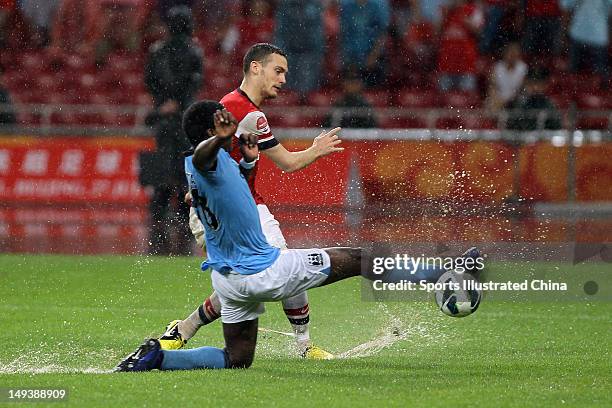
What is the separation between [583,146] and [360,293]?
526 cm

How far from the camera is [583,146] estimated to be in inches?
619

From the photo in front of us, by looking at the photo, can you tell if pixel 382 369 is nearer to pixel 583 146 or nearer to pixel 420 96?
pixel 583 146

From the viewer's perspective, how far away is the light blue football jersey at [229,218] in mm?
7191

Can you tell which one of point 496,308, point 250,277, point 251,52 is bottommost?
point 496,308

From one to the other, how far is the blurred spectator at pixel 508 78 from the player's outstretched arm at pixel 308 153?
33.0 ft

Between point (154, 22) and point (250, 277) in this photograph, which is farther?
point (154, 22)

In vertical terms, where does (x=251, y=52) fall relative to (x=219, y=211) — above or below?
above

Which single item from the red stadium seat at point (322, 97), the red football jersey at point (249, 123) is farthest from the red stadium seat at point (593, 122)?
the red football jersey at point (249, 123)

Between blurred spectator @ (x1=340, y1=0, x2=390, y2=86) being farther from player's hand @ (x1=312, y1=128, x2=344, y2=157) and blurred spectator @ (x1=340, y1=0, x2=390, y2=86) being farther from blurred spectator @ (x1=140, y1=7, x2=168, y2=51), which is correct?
player's hand @ (x1=312, y1=128, x2=344, y2=157)

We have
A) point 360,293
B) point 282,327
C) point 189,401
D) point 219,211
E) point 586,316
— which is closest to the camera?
point 189,401

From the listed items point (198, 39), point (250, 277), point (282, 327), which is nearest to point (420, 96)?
point (198, 39)

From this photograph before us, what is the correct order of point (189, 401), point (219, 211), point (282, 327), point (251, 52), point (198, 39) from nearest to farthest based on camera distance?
point (189, 401) < point (219, 211) < point (251, 52) < point (282, 327) < point (198, 39)

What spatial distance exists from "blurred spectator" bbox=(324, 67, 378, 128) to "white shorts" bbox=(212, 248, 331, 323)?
9.65 m

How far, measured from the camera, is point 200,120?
7152 mm
